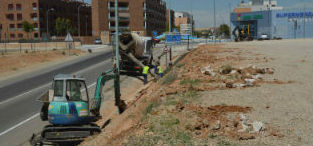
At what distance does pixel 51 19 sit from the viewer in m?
111

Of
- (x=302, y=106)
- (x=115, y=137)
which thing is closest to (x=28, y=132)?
(x=115, y=137)

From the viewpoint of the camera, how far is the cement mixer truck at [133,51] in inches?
1011

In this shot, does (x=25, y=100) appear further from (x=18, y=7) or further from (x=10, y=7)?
(x=10, y=7)

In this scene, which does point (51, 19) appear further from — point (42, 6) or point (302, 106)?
point (302, 106)

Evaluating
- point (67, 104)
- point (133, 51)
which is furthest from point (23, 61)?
point (67, 104)

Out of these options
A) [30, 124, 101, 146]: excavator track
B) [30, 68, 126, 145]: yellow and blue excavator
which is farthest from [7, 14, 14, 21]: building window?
[30, 124, 101, 146]: excavator track

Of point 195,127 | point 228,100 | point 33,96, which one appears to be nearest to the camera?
point 195,127

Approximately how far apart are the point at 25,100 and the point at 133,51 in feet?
28.6

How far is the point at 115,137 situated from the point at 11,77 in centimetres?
2931

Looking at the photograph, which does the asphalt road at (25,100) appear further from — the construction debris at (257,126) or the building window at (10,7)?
the building window at (10,7)

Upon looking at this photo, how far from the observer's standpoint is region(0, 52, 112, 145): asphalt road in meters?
16.9

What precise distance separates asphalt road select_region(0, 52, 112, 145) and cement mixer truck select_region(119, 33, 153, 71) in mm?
3862

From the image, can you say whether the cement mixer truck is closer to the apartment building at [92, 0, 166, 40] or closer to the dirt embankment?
the dirt embankment

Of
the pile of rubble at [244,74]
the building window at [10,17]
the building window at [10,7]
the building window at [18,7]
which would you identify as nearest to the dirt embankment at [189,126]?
the pile of rubble at [244,74]
